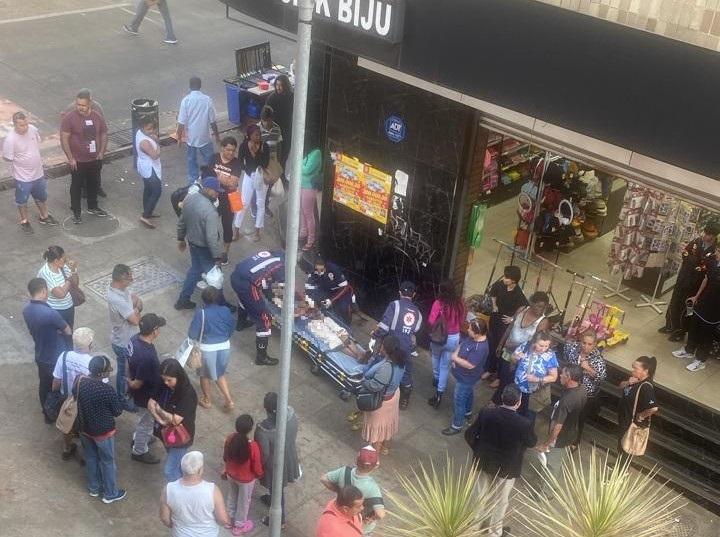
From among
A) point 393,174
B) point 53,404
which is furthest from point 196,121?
point 53,404

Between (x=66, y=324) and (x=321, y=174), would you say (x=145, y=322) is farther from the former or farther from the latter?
(x=321, y=174)

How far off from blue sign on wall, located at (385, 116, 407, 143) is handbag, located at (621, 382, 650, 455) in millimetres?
3915

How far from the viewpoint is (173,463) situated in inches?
313

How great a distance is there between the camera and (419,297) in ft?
34.6

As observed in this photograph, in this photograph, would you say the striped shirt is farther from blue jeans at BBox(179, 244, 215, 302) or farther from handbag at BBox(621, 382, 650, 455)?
handbag at BBox(621, 382, 650, 455)

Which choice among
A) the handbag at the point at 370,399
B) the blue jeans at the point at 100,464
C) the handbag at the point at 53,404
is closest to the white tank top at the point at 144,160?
the handbag at the point at 53,404

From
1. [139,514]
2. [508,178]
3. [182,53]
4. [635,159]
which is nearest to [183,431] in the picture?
[139,514]

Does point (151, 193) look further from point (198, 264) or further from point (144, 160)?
point (198, 264)

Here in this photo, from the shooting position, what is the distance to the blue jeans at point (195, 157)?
13.2 m

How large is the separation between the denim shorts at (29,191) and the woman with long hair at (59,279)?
3.21 metres

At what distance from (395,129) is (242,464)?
173 inches

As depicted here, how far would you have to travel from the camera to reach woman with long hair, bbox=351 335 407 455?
27.2ft

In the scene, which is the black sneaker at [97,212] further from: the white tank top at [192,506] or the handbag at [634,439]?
the handbag at [634,439]

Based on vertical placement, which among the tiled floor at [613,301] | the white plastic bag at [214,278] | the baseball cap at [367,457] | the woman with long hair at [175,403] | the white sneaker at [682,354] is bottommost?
the tiled floor at [613,301]
